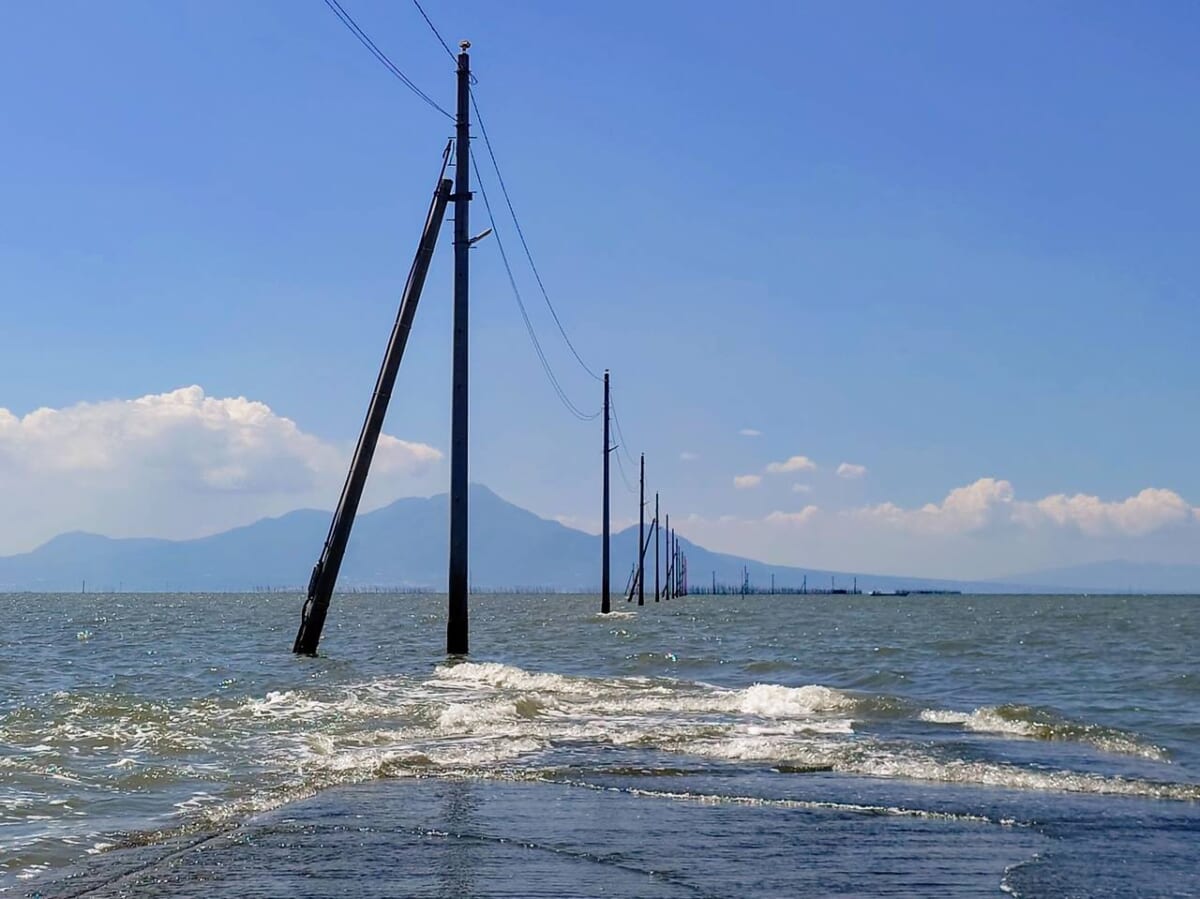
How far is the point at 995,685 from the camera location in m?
22.5

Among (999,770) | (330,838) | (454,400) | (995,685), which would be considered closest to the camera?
(330,838)

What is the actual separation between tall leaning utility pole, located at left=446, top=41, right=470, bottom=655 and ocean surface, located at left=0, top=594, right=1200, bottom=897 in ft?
9.19

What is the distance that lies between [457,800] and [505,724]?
6075mm

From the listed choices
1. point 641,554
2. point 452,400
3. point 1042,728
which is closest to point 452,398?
point 452,400

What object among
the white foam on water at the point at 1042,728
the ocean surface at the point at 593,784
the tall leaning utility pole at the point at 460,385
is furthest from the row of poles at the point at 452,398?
the white foam on water at the point at 1042,728

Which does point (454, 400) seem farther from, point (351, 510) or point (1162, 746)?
point (1162, 746)

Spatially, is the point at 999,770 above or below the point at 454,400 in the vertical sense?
below

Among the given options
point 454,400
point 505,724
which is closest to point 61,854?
point 505,724

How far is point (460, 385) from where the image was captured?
2503cm

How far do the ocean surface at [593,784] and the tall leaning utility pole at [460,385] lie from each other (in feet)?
9.19

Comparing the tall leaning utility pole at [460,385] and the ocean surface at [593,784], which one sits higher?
the tall leaning utility pole at [460,385]

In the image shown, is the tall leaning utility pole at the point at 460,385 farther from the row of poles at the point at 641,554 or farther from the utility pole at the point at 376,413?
the row of poles at the point at 641,554

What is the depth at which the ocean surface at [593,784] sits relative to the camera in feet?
22.4

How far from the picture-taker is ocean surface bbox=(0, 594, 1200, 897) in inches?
269
